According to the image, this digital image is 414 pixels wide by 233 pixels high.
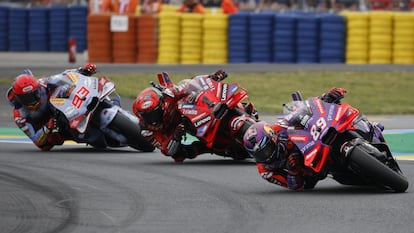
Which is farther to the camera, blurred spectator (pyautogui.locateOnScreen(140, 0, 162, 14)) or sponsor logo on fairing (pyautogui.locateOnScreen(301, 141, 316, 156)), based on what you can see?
blurred spectator (pyautogui.locateOnScreen(140, 0, 162, 14))

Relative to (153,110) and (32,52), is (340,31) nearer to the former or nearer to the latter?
(32,52)

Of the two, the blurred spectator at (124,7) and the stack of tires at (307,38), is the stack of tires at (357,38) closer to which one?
the stack of tires at (307,38)

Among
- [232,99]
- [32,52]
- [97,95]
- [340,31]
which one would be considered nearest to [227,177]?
[232,99]

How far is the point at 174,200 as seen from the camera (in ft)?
32.8

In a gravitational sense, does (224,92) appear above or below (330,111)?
below

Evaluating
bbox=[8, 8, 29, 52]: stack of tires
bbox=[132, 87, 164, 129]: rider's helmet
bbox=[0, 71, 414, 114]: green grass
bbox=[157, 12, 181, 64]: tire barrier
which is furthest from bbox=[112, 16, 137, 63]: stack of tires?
bbox=[132, 87, 164, 129]: rider's helmet

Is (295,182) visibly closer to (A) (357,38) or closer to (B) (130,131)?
(B) (130,131)

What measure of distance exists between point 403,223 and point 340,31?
1925 centimetres

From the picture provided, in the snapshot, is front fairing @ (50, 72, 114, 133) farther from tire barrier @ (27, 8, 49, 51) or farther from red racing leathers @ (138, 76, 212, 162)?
tire barrier @ (27, 8, 49, 51)

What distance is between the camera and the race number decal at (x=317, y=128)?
399 inches

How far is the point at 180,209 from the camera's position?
9.45m

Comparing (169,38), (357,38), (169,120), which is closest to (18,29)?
(169,38)

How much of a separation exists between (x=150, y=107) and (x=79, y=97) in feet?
5.27

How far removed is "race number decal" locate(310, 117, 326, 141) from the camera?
1013 centimetres
